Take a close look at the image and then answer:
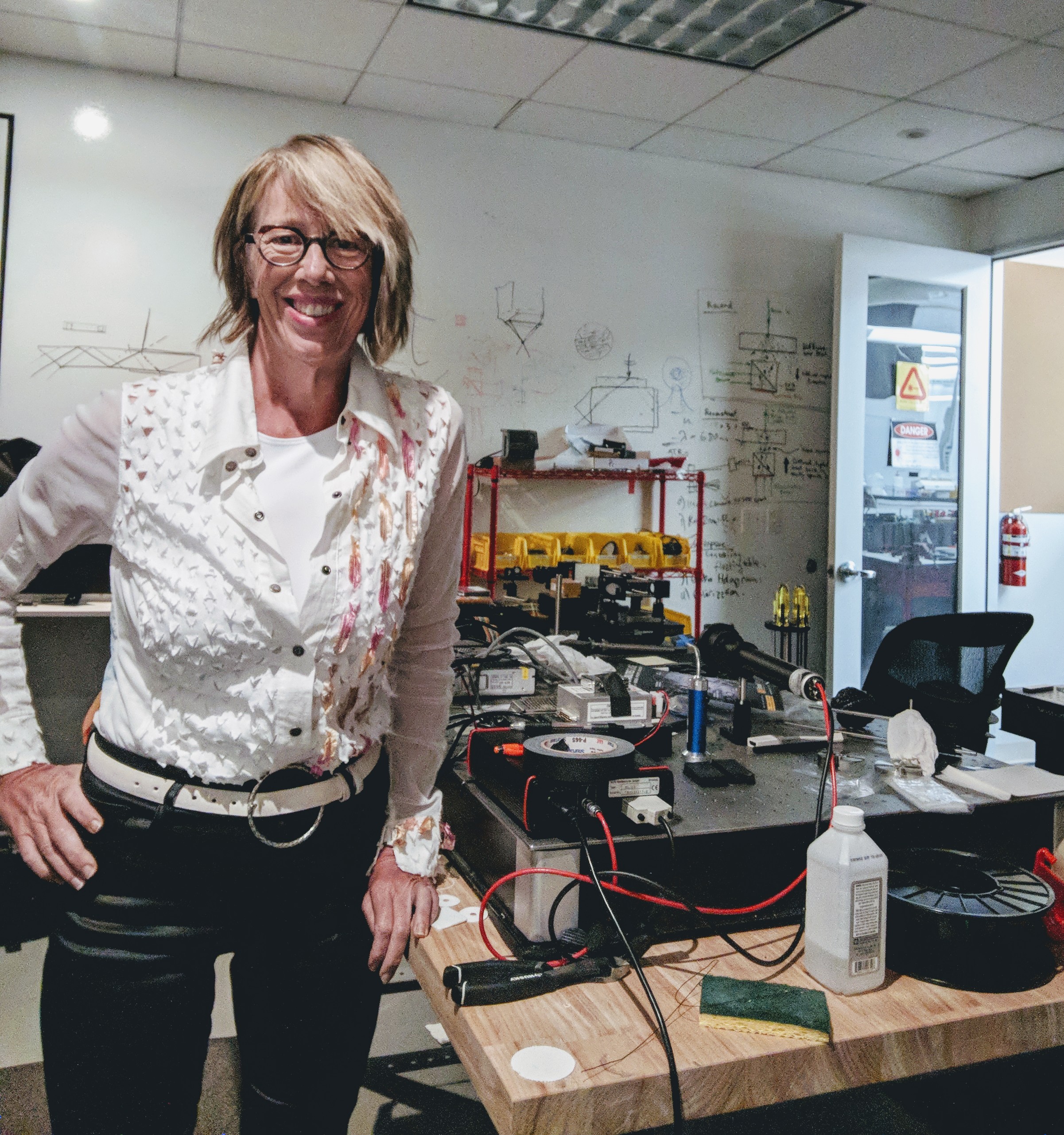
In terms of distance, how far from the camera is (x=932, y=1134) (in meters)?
1.49

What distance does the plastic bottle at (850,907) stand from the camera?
3.12 ft

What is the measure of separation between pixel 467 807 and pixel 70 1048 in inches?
21.5

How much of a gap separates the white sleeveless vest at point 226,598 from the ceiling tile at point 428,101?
294cm

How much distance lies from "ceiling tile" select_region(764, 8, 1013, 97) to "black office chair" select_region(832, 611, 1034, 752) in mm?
1854

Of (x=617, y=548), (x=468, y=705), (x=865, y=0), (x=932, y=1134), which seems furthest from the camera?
(x=617, y=548)

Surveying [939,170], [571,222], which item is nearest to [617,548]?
[571,222]

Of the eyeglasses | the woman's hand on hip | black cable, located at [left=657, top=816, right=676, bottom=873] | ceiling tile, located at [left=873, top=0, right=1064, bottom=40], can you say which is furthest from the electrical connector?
ceiling tile, located at [left=873, top=0, right=1064, bottom=40]

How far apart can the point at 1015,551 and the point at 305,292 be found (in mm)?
4451

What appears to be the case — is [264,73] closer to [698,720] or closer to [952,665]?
[698,720]

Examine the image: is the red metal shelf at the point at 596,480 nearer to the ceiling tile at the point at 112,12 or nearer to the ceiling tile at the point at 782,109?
the ceiling tile at the point at 782,109

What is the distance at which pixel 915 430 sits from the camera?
4363 mm

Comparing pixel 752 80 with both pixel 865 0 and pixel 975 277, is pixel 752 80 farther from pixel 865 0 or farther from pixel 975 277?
pixel 975 277

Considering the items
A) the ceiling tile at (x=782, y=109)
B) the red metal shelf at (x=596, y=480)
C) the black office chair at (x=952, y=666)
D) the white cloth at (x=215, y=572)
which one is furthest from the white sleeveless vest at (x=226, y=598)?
the ceiling tile at (x=782, y=109)

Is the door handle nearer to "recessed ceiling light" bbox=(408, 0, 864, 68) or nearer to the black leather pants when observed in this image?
"recessed ceiling light" bbox=(408, 0, 864, 68)
